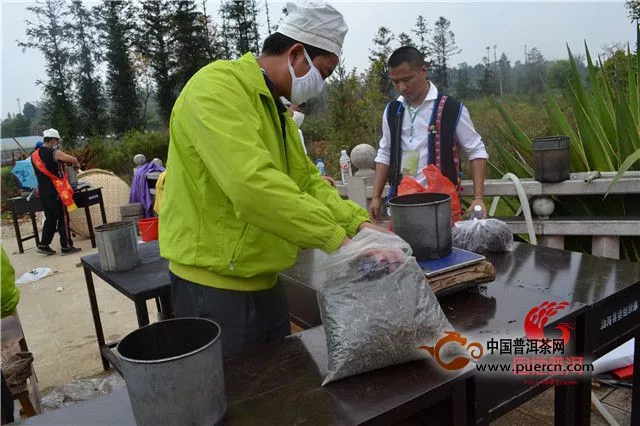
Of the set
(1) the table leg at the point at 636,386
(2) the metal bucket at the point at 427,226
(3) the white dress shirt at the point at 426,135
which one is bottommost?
(1) the table leg at the point at 636,386

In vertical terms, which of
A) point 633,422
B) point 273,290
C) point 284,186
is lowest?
point 633,422

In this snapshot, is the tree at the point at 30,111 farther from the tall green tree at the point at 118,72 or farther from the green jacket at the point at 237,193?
the green jacket at the point at 237,193

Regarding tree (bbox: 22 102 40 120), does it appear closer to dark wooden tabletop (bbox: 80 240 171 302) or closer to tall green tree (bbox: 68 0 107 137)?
tall green tree (bbox: 68 0 107 137)

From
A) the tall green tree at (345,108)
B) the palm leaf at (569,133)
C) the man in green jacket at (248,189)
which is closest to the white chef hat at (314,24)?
the man in green jacket at (248,189)

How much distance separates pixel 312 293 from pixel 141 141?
55.8ft

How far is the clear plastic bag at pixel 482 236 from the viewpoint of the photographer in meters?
2.18

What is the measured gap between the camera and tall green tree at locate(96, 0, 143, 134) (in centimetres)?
2286

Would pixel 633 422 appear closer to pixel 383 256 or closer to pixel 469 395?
pixel 469 395

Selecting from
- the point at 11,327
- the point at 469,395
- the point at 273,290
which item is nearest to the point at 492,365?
the point at 469,395

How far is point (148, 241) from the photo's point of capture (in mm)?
3678

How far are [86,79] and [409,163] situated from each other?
22436mm

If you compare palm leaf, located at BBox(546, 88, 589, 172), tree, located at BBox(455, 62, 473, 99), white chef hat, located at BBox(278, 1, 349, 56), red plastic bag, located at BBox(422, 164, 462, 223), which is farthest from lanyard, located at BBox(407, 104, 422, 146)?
tree, located at BBox(455, 62, 473, 99)

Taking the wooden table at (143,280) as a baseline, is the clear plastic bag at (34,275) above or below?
below
